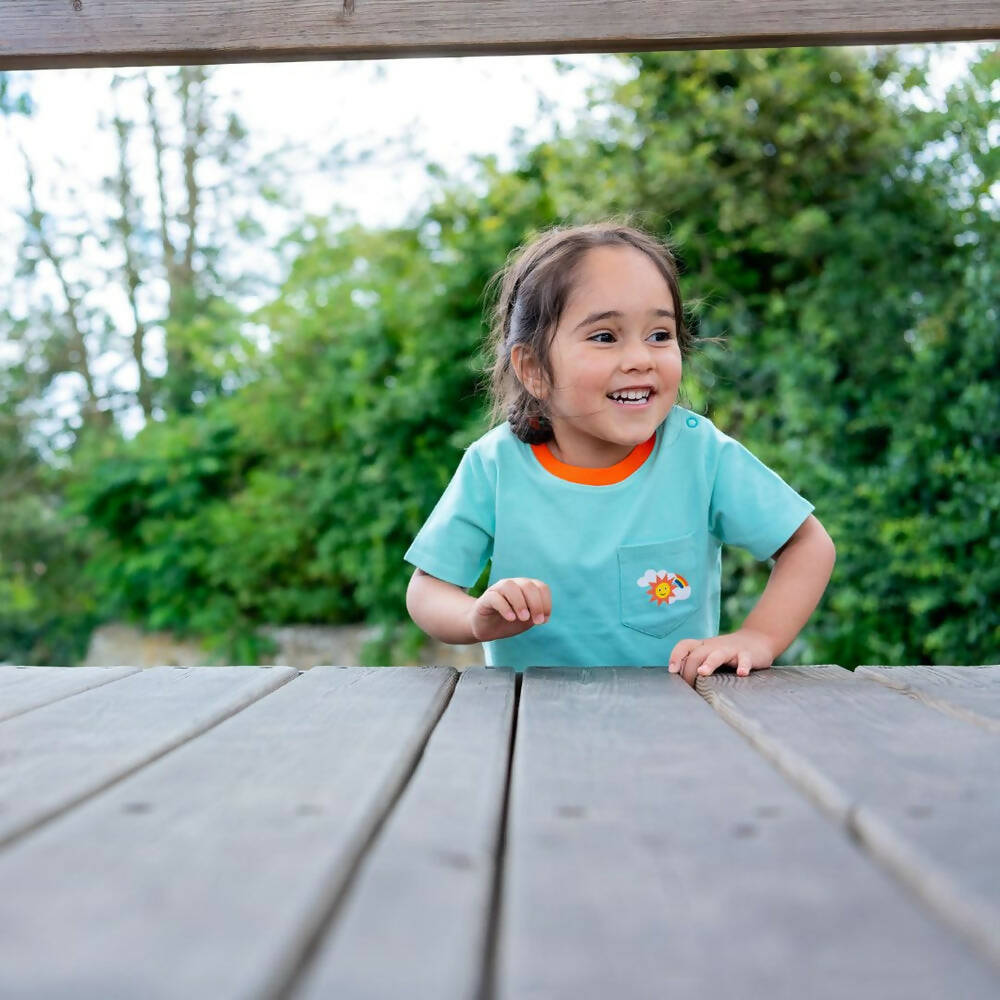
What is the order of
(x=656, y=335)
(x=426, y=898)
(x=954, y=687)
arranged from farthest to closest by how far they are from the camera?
(x=656, y=335) < (x=954, y=687) < (x=426, y=898)

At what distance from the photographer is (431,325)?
16.1ft

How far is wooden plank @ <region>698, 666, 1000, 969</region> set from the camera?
0.60 metres

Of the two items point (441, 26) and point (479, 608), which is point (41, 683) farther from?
point (441, 26)

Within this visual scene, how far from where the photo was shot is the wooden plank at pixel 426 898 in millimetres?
492

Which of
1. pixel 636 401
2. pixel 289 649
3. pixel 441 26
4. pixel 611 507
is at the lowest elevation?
pixel 289 649

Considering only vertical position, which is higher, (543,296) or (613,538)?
(543,296)

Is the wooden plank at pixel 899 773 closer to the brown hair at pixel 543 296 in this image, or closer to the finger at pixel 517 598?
the finger at pixel 517 598

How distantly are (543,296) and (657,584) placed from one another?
A: 58 cm

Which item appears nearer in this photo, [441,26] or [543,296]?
[441,26]

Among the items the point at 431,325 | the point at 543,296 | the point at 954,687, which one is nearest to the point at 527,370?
the point at 543,296

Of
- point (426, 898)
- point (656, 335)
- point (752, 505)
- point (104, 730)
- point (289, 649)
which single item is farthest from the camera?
point (289, 649)

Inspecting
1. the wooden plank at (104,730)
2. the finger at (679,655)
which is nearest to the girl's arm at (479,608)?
the finger at (679,655)

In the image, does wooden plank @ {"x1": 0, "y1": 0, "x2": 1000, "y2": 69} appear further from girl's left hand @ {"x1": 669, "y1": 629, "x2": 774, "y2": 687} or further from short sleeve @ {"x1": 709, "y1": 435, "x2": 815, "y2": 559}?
girl's left hand @ {"x1": 669, "y1": 629, "x2": 774, "y2": 687}

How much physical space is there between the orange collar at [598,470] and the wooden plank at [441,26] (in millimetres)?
685
